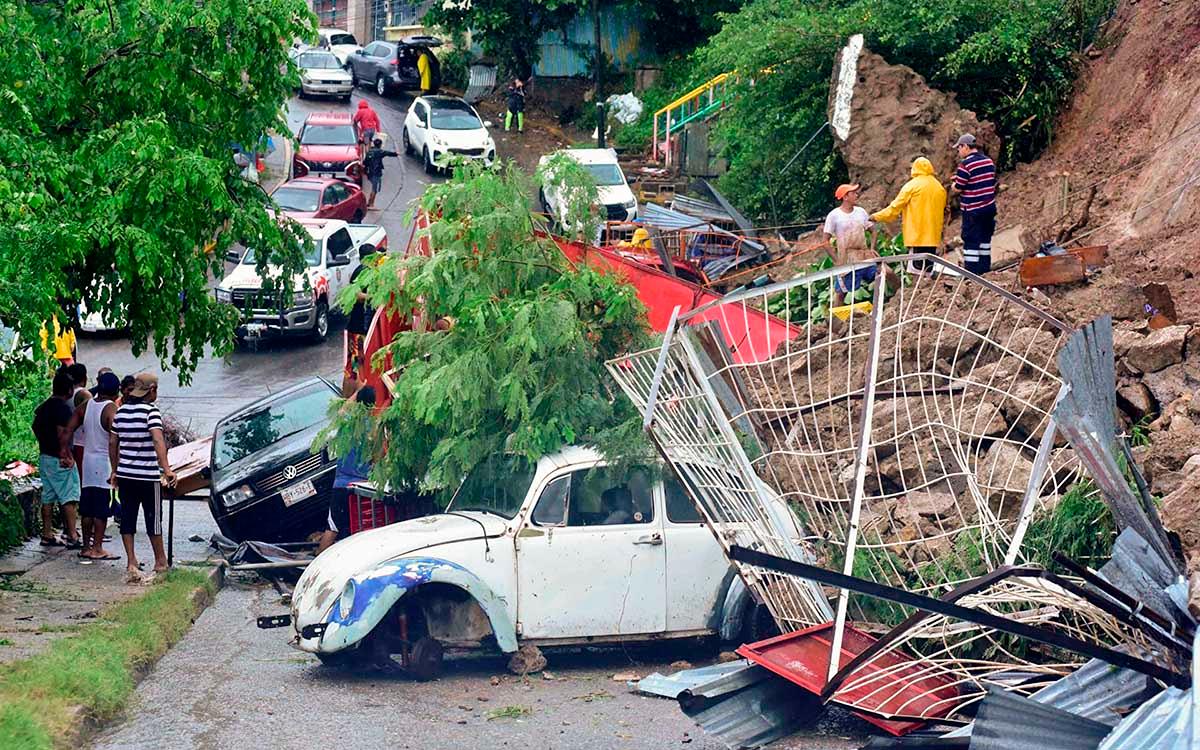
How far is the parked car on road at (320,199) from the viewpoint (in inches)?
1089

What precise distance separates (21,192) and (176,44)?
2.23 metres

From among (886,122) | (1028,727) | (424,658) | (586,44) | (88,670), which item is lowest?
(424,658)

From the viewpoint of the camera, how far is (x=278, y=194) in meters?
28.0

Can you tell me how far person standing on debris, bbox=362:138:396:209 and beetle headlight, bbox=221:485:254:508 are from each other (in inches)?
753

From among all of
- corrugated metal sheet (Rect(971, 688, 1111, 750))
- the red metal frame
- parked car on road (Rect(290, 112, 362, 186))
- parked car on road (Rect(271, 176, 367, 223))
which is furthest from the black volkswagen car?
parked car on road (Rect(290, 112, 362, 186))

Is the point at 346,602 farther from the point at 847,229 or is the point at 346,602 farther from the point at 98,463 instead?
the point at 847,229

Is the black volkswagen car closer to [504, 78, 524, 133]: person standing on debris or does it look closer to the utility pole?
the utility pole

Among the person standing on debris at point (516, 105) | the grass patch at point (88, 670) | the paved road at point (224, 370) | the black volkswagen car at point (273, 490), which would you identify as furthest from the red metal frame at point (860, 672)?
the person standing on debris at point (516, 105)

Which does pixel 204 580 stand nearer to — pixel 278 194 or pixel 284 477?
pixel 284 477

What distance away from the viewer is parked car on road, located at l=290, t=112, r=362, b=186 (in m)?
32.3

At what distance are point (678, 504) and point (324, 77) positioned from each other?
114ft

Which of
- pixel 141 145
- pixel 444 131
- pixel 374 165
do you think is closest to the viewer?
pixel 141 145

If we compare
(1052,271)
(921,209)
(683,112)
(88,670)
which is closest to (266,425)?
(88,670)

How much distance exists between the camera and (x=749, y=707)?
24.5 ft
